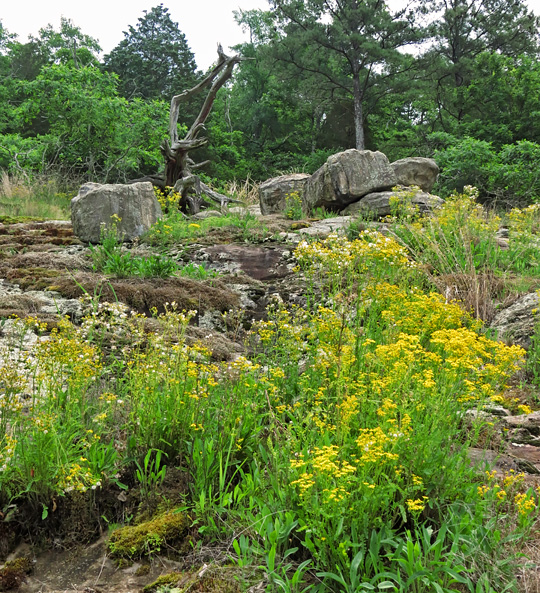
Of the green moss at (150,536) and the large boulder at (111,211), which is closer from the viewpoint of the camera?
the green moss at (150,536)

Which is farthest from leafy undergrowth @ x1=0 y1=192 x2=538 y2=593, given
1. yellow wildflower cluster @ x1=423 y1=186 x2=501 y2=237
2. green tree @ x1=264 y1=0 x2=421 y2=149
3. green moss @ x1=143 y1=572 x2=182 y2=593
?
green tree @ x1=264 y1=0 x2=421 y2=149

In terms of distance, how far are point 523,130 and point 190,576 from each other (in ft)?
70.3

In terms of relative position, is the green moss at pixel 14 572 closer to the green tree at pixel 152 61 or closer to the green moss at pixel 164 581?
the green moss at pixel 164 581

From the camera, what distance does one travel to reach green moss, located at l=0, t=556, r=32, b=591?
1.94 meters

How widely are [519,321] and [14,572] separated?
156 inches

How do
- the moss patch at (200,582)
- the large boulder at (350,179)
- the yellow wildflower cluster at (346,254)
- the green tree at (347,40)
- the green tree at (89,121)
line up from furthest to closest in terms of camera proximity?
the green tree at (347,40)
the green tree at (89,121)
the large boulder at (350,179)
the yellow wildflower cluster at (346,254)
the moss patch at (200,582)

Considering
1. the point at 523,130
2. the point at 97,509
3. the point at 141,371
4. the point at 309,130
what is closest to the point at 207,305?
the point at 141,371

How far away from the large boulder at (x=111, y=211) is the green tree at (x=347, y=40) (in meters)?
14.9

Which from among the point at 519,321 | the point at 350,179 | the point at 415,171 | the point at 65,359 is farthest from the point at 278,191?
the point at 65,359

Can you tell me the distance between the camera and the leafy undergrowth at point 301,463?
1773 millimetres

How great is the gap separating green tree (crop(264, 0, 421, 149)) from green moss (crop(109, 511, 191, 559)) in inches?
805

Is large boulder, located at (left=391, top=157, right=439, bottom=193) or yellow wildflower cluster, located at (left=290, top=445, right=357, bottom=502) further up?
large boulder, located at (left=391, top=157, right=439, bottom=193)

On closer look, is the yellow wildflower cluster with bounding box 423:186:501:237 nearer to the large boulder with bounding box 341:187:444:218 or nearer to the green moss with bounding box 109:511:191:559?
the large boulder with bounding box 341:187:444:218

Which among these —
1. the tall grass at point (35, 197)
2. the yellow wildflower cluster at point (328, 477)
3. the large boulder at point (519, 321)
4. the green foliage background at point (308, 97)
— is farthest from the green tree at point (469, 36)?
the yellow wildflower cluster at point (328, 477)
